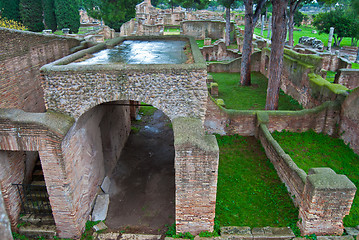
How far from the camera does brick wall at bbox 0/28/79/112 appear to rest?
657 centimetres

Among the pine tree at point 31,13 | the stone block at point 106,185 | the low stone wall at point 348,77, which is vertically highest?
the pine tree at point 31,13

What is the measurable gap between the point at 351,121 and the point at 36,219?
1025 centimetres

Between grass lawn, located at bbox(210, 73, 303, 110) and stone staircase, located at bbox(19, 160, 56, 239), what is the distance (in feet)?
30.0

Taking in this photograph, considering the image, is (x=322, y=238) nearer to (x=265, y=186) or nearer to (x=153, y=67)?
(x=265, y=186)

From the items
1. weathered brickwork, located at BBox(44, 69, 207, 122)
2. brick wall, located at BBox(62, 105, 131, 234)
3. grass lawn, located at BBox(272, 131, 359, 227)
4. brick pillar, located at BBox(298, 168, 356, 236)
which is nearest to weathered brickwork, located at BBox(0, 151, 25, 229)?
brick wall, located at BBox(62, 105, 131, 234)

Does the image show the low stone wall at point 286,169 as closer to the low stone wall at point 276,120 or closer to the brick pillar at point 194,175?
the low stone wall at point 276,120

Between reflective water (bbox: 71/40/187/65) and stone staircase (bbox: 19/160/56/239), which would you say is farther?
reflective water (bbox: 71/40/187/65)

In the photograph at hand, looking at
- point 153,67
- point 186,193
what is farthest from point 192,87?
point 186,193

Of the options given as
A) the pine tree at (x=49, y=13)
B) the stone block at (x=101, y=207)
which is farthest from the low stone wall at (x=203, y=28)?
the stone block at (x=101, y=207)

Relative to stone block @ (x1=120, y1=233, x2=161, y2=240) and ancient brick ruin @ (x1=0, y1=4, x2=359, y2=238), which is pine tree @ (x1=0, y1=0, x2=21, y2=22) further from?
stone block @ (x1=120, y1=233, x2=161, y2=240)

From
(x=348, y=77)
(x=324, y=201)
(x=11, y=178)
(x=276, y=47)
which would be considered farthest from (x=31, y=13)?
(x=324, y=201)

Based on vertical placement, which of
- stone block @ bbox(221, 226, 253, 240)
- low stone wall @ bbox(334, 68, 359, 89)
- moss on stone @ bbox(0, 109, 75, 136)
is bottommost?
stone block @ bbox(221, 226, 253, 240)

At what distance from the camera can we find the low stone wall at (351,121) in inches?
372

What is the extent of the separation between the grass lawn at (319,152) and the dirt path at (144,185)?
4.18 m
